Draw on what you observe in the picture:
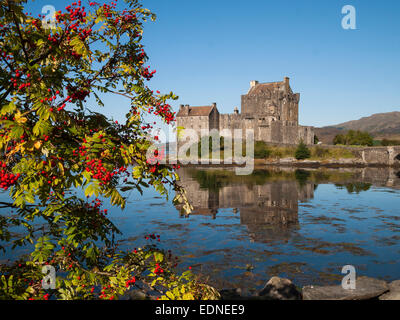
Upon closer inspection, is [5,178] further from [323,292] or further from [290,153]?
[290,153]

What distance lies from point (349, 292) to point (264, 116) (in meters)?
95.5

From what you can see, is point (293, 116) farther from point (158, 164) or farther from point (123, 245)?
point (158, 164)

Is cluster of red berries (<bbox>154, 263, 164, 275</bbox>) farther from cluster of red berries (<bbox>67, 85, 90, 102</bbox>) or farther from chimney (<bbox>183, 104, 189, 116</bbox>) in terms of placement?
chimney (<bbox>183, 104, 189, 116</bbox>)

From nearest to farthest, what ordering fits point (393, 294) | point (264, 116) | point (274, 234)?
point (393, 294) < point (274, 234) < point (264, 116)

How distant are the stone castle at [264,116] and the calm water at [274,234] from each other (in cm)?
6575

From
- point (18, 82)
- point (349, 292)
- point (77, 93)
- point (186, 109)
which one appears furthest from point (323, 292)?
point (186, 109)

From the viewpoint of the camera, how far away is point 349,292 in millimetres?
11938

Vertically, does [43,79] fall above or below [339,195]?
above

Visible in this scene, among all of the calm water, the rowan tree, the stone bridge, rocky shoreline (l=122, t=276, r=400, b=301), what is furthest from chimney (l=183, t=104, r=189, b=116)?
the rowan tree

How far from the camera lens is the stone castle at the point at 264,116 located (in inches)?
4033

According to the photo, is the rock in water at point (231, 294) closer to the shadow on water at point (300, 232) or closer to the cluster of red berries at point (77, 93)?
the shadow on water at point (300, 232)
